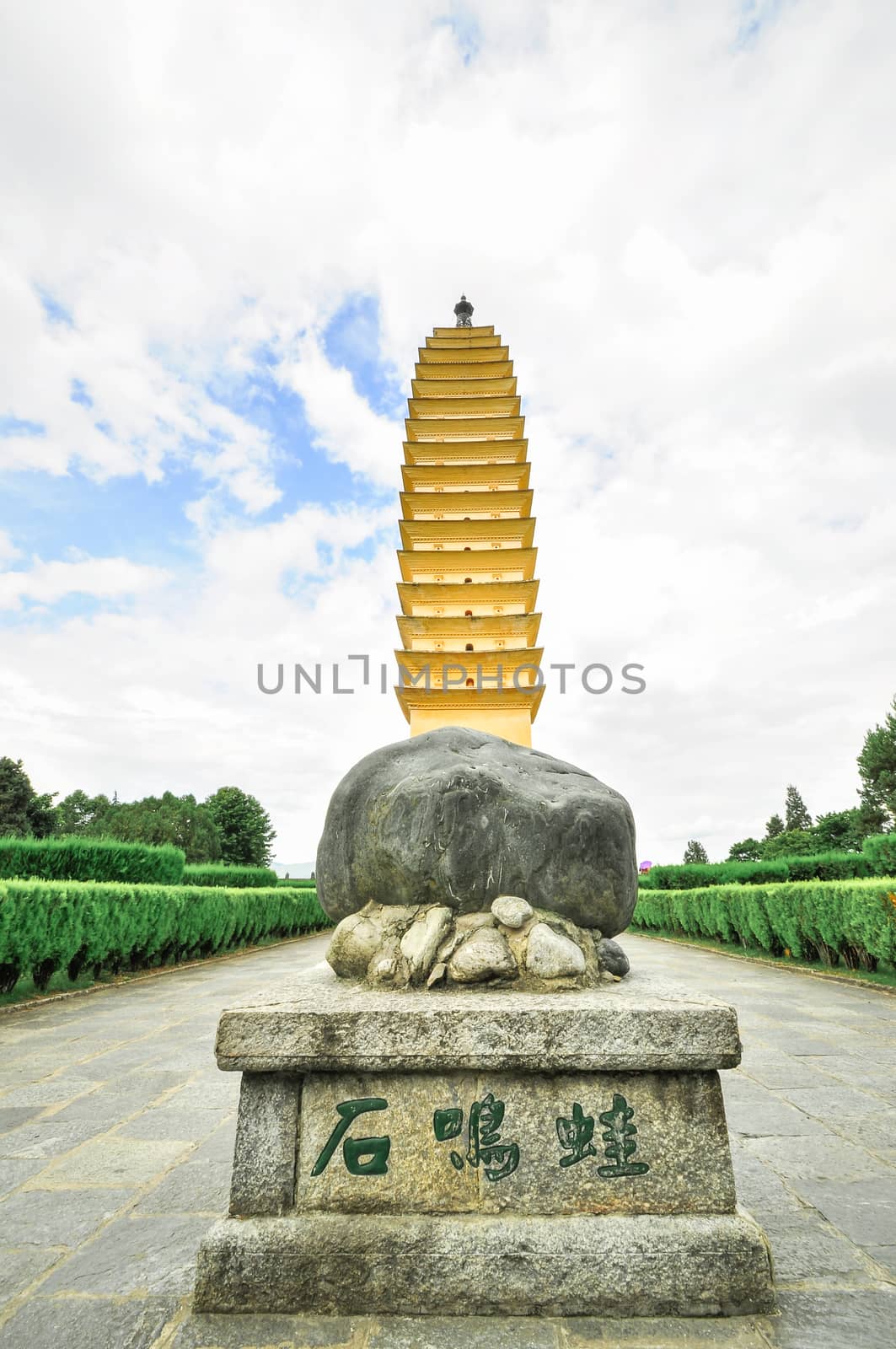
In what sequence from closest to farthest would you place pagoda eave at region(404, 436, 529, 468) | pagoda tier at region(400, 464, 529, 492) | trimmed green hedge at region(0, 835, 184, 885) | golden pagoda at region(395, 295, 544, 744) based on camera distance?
1. trimmed green hedge at region(0, 835, 184, 885)
2. golden pagoda at region(395, 295, 544, 744)
3. pagoda tier at region(400, 464, 529, 492)
4. pagoda eave at region(404, 436, 529, 468)

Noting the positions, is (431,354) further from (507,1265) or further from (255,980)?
(507,1265)

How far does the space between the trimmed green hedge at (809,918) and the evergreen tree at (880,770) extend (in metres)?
21.2

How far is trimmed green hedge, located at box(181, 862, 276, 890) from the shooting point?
1433cm

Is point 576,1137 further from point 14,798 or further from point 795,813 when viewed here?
point 795,813

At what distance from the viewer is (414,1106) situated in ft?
6.14

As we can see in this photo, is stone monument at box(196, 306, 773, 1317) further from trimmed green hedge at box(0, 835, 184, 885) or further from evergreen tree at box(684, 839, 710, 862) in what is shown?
evergreen tree at box(684, 839, 710, 862)

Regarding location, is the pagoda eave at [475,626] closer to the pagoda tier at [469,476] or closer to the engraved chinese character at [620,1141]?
the pagoda tier at [469,476]

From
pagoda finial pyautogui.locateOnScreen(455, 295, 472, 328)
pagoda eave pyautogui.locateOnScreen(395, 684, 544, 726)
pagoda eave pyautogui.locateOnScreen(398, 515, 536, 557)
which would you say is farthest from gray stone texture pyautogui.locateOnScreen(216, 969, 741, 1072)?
pagoda finial pyautogui.locateOnScreen(455, 295, 472, 328)

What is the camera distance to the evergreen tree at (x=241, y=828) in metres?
47.1

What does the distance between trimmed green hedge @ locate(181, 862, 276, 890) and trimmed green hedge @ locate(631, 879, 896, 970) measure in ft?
28.4

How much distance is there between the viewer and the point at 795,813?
54.9 meters

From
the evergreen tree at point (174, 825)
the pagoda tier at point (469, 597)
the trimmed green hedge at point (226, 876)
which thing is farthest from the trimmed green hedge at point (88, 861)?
the evergreen tree at point (174, 825)

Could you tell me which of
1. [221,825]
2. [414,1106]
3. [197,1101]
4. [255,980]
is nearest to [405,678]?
[255,980]

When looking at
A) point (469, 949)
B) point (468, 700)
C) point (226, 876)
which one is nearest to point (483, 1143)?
point (469, 949)
